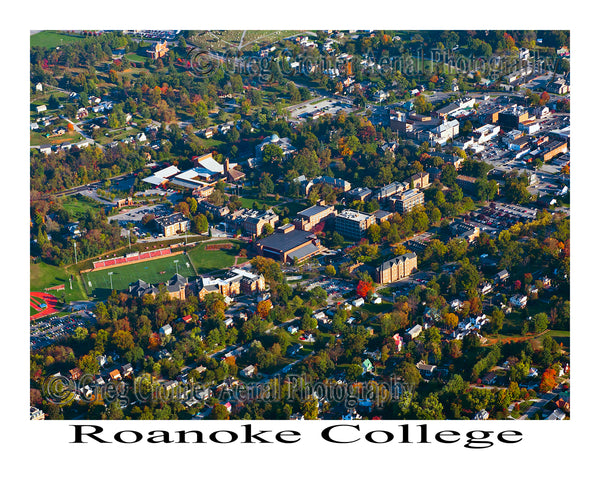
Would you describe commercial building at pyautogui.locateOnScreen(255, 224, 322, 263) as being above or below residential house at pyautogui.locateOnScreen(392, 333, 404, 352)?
above

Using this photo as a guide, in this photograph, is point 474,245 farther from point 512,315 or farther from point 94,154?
point 94,154

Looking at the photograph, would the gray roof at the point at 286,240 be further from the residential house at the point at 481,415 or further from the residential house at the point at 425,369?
the residential house at the point at 481,415

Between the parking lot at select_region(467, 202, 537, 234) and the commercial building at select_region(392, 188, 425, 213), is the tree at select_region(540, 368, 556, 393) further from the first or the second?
the commercial building at select_region(392, 188, 425, 213)

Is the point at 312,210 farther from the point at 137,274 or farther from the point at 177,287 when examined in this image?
the point at 177,287

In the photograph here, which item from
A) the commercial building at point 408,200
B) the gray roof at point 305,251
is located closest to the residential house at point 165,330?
the gray roof at point 305,251

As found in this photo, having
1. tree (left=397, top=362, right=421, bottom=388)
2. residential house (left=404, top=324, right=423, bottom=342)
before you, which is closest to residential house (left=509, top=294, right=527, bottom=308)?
residential house (left=404, top=324, right=423, bottom=342)

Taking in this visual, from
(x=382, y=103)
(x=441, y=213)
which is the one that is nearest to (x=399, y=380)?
(x=441, y=213)

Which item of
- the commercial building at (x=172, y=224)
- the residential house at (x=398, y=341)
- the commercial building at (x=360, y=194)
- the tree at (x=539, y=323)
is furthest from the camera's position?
the commercial building at (x=360, y=194)
